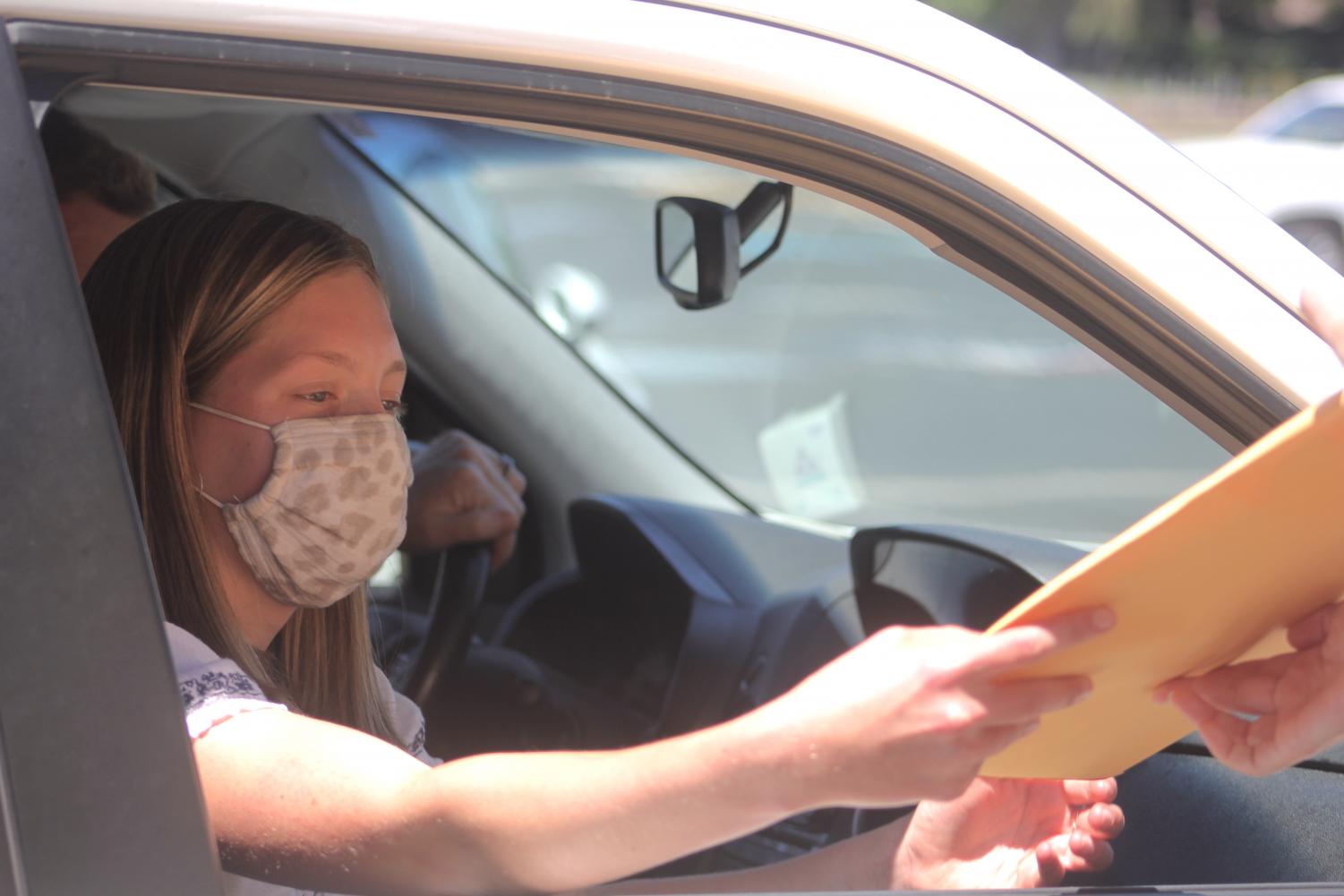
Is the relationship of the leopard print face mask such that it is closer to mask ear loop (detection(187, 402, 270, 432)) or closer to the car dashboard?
mask ear loop (detection(187, 402, 270, 432))

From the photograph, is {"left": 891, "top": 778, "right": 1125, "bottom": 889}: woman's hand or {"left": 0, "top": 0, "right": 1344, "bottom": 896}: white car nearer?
{"left": 0, "top": 0, "right": 1344, "bottom": 896}: white car

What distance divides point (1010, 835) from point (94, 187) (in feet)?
5.30

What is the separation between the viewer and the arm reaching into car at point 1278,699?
1.14 m

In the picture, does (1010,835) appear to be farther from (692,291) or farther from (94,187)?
(94,187)

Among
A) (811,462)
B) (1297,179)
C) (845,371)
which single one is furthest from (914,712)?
(1297,179)

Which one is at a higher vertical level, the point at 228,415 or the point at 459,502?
the point at 459,502

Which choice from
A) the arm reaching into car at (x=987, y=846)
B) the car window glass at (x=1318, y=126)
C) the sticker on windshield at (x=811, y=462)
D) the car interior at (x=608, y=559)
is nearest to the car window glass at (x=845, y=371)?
the sticker on windshield at (x=811, y=462)

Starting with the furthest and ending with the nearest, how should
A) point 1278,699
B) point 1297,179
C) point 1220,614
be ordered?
1. point 1297,179
2. point 1278,699
3. point 1220,614

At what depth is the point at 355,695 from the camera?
1639 mm

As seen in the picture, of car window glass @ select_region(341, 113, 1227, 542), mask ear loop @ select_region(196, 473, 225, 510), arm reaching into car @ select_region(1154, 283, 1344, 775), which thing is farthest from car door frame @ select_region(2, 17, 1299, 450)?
car window glass @ select_region(341, 113, 1227, 542)

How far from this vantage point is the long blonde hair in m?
1.44

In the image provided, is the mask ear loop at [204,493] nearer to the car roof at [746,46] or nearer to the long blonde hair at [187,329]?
the long blonde hair at [187,329]

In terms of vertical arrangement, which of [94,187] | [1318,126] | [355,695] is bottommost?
[355,695]

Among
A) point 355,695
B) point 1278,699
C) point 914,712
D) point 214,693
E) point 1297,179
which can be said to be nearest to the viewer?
point 914,712
